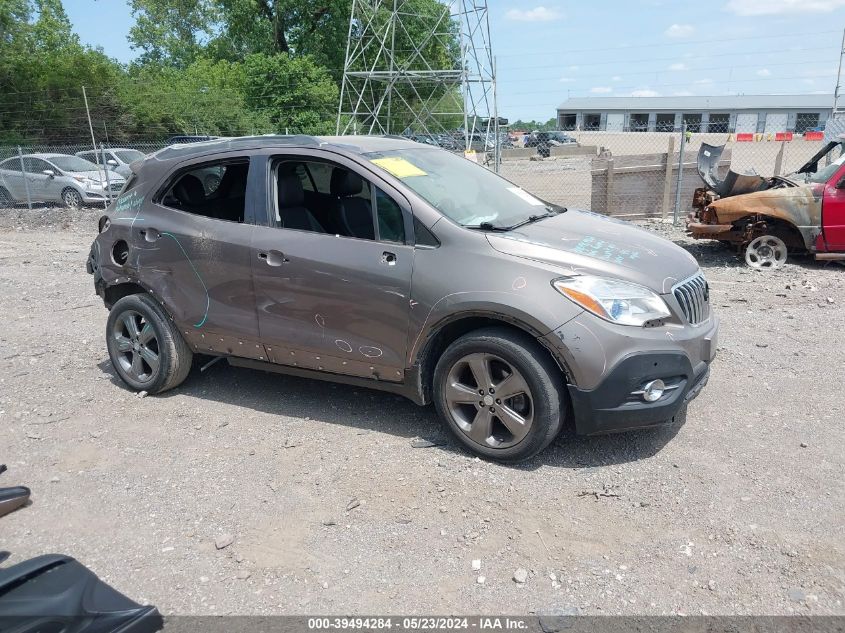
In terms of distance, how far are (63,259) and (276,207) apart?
28.2 ft

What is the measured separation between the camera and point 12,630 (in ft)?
7.72

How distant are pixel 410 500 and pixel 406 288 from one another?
3.96ft

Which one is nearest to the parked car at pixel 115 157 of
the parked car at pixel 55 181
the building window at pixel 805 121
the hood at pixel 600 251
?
the parked car at pixel 55 181

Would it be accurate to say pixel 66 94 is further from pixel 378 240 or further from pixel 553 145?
pixel 553 145

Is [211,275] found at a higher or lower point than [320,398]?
higher

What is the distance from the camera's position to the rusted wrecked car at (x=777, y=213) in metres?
8.52

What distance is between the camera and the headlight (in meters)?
3.64

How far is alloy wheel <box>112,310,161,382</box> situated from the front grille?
3668 mm

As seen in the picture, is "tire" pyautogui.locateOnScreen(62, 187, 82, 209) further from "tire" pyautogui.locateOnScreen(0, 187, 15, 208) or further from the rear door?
"tire" pyautogui.locateOnScreen(0, 187, 15, 208)

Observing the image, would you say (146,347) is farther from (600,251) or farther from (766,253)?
(766,253)

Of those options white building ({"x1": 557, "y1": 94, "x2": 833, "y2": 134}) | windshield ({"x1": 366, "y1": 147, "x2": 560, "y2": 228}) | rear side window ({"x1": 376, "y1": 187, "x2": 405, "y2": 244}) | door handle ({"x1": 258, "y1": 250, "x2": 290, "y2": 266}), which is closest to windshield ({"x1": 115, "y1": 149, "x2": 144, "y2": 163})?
windshield ({"x1": 366, "y1": 147, "x2": 560, "y2": 228})

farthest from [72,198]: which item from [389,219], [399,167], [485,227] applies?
[485,227]

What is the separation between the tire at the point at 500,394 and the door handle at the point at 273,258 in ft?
4.07

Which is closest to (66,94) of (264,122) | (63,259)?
(264,122)
